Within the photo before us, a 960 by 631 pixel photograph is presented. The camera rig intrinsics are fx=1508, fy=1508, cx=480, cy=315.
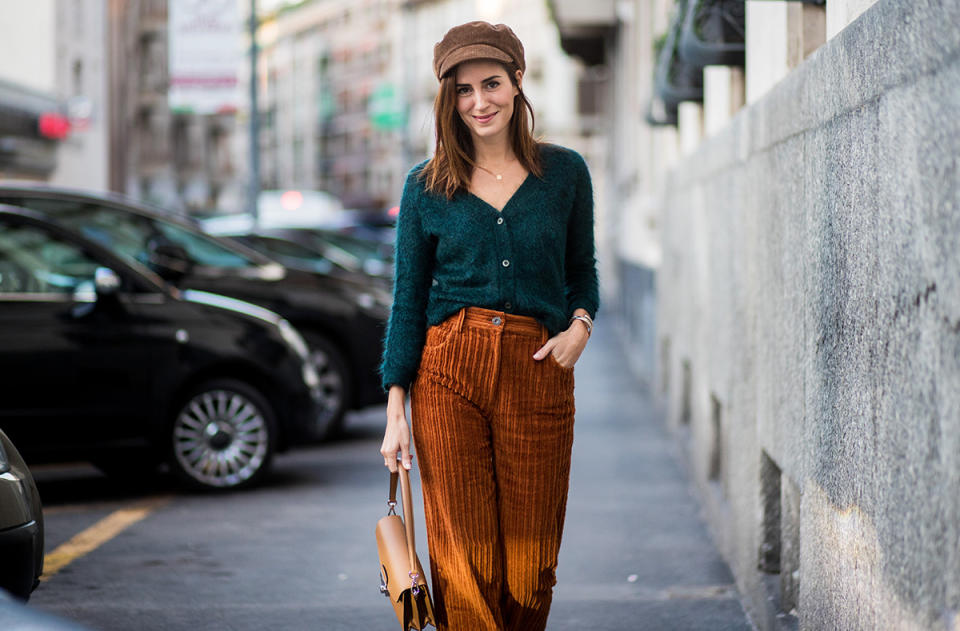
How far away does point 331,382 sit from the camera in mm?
10758

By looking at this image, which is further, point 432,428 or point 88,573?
point 88,573

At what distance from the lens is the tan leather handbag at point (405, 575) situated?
3703mm

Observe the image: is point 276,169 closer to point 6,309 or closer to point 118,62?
point 118,62

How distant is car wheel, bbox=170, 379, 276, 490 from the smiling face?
5083 mm

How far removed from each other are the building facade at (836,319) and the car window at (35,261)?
3459 mm

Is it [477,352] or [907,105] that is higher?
[907,105]

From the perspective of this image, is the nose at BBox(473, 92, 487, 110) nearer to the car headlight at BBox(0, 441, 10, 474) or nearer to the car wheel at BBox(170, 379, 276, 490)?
the car headlight at BBox(0, 441, 10, 474)

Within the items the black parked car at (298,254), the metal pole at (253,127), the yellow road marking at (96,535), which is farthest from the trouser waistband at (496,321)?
the metal pole at (253,127)

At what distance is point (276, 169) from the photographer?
432 ft

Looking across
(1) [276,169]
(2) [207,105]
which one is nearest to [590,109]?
(2) [207,105]

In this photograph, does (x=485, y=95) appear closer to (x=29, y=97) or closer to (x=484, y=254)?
(x=484, y=254)

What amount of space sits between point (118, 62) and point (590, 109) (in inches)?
568

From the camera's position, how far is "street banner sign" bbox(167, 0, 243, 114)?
18.1m

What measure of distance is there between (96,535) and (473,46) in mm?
4298
